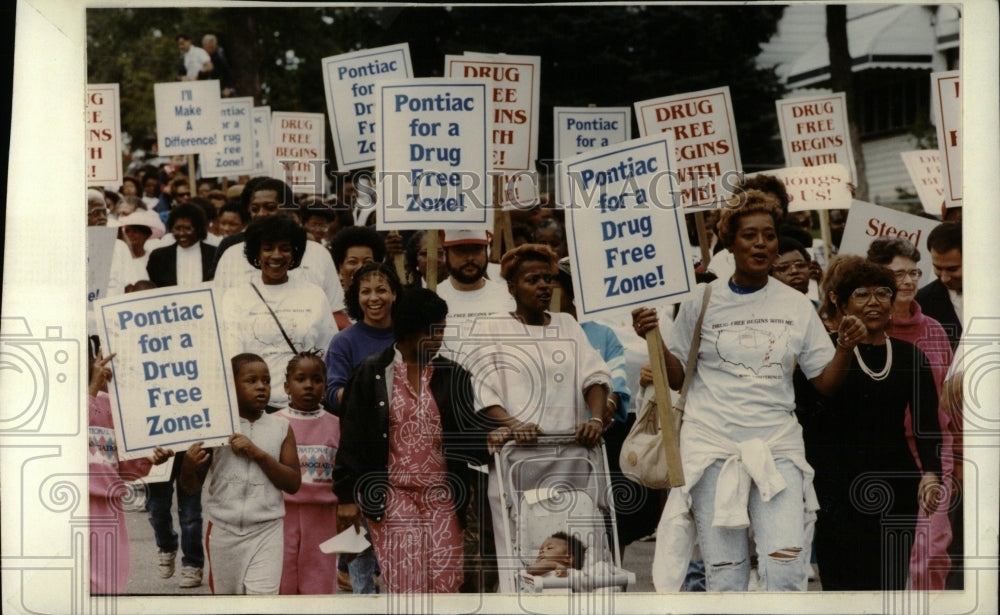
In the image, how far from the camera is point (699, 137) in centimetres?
764

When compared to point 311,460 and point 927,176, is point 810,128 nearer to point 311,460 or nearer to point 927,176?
point 927,176

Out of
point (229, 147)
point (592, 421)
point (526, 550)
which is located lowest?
point (526, 550)

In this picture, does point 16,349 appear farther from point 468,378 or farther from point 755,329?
point 755,329

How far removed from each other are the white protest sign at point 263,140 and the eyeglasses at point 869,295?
254cm

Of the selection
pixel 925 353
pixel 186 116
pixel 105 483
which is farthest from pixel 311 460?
pixel 925 353

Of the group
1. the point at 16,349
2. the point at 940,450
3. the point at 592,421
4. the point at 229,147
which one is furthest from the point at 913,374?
the point at 16,349

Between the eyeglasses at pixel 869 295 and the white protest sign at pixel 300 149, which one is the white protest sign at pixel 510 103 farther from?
the eyeglasses at pixel 869 295

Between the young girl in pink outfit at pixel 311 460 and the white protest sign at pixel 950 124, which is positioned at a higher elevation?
the white protest sign at pixel 950 124

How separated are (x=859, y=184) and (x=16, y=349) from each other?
3.62 m

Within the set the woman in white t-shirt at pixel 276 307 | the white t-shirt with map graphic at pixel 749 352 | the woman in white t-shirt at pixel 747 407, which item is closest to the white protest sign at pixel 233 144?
the woman in white t-shirt at pixel 276 307

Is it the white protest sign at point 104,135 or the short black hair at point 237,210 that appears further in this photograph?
the short black hair at point 237,210

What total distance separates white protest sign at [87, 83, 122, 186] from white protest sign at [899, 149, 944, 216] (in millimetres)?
3306

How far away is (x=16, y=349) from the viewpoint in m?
7.57

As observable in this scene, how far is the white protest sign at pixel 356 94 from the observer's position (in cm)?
759
